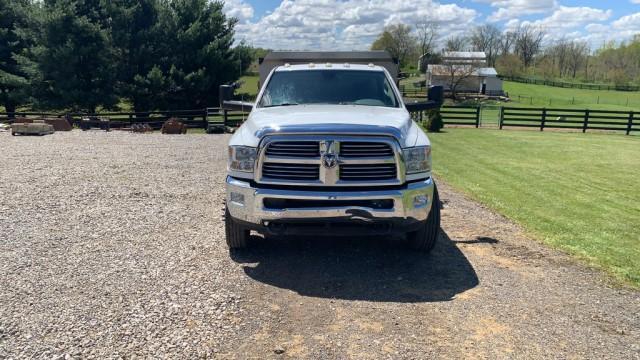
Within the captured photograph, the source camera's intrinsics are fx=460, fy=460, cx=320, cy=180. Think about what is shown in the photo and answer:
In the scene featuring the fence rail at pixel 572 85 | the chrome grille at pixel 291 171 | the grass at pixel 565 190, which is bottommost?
the grass at pixel 565 190

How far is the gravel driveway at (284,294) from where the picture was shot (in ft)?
10.6

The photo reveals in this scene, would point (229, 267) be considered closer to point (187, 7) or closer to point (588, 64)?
point (187, 7)

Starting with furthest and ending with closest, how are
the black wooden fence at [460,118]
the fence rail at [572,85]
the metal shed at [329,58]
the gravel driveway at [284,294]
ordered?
1. the fence rail at [572,85]
2. the black wooden fence at [460,118]
3. the metal shed at [329,58]
4. the gravel driveway at [284,294]

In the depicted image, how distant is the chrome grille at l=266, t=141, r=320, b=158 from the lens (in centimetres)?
423

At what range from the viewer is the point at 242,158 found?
4.38 meters

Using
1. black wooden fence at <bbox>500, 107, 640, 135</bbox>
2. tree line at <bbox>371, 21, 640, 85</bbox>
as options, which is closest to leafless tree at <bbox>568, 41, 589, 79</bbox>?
tree line at <bbox>371, 21, 640, 85</bbox>

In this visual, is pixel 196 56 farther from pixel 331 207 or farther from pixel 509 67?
pixel 509 67

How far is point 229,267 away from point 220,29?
92.4 ft

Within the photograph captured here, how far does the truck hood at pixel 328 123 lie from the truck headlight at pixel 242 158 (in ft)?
0.20

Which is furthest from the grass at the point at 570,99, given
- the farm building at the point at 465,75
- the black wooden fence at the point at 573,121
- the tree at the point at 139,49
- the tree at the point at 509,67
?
the tree at the point at 139,49

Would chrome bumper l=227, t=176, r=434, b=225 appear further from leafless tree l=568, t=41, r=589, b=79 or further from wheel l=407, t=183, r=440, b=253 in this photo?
leafless tree l=568, t=41, r=589, b=79

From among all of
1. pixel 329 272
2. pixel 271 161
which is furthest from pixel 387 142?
pixel 329 272

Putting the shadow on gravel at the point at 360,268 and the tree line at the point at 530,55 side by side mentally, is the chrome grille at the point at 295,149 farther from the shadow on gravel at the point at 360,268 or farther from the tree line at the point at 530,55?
the tree line at the point at 530,55

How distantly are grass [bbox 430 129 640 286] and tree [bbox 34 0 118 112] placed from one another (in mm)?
20484
